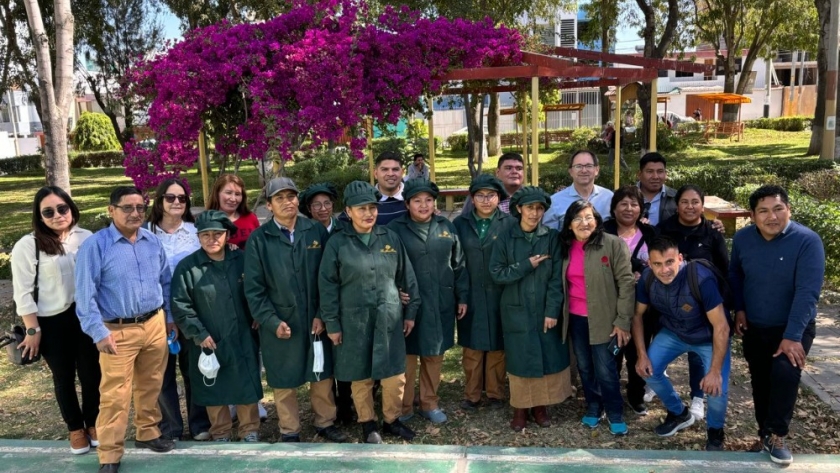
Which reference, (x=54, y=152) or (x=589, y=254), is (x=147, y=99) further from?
(x=589, y=254)

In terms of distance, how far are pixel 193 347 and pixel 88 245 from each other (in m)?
0.93

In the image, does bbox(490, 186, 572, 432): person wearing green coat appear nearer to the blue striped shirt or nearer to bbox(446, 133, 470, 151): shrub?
the blue striped shirt

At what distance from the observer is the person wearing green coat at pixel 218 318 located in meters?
3.96

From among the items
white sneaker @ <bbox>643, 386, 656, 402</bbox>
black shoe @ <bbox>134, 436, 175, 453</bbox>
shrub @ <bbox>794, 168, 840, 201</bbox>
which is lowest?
white sneaker @ <bbox>643, 386, 656, 402</bbox>

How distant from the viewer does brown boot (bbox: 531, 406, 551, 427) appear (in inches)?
172

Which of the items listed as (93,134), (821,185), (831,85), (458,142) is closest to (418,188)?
(821,185)

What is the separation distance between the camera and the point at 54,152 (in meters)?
7.21

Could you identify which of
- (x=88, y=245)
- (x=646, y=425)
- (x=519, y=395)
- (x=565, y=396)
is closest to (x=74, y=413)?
(x=88, y=245)

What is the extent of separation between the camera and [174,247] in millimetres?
4203

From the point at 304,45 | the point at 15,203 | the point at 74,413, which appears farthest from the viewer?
the point at 15,203

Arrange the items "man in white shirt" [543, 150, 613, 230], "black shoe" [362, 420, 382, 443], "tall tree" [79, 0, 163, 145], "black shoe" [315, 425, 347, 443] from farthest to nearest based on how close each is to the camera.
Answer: "tall tree" [79, 0, 163, 145], "man in white shirt" [543, 150, 613, 230], "black shoe" [315, 425, 347, 443], "black shoe" [362, 420, 382, 443]

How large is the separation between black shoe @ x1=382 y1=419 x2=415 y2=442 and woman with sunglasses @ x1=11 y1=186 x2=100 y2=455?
6.06 feet

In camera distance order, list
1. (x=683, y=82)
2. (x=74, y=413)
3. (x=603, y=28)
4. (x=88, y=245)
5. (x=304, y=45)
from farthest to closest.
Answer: (x=683, y=82) → (x=603, y=28) → (x=304, y=45) → (x=74, y=413) → (x=88, y=245)

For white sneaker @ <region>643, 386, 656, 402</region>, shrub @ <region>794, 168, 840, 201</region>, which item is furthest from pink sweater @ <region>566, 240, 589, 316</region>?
shrub @ <region>794, 168, 840, 201</region>
